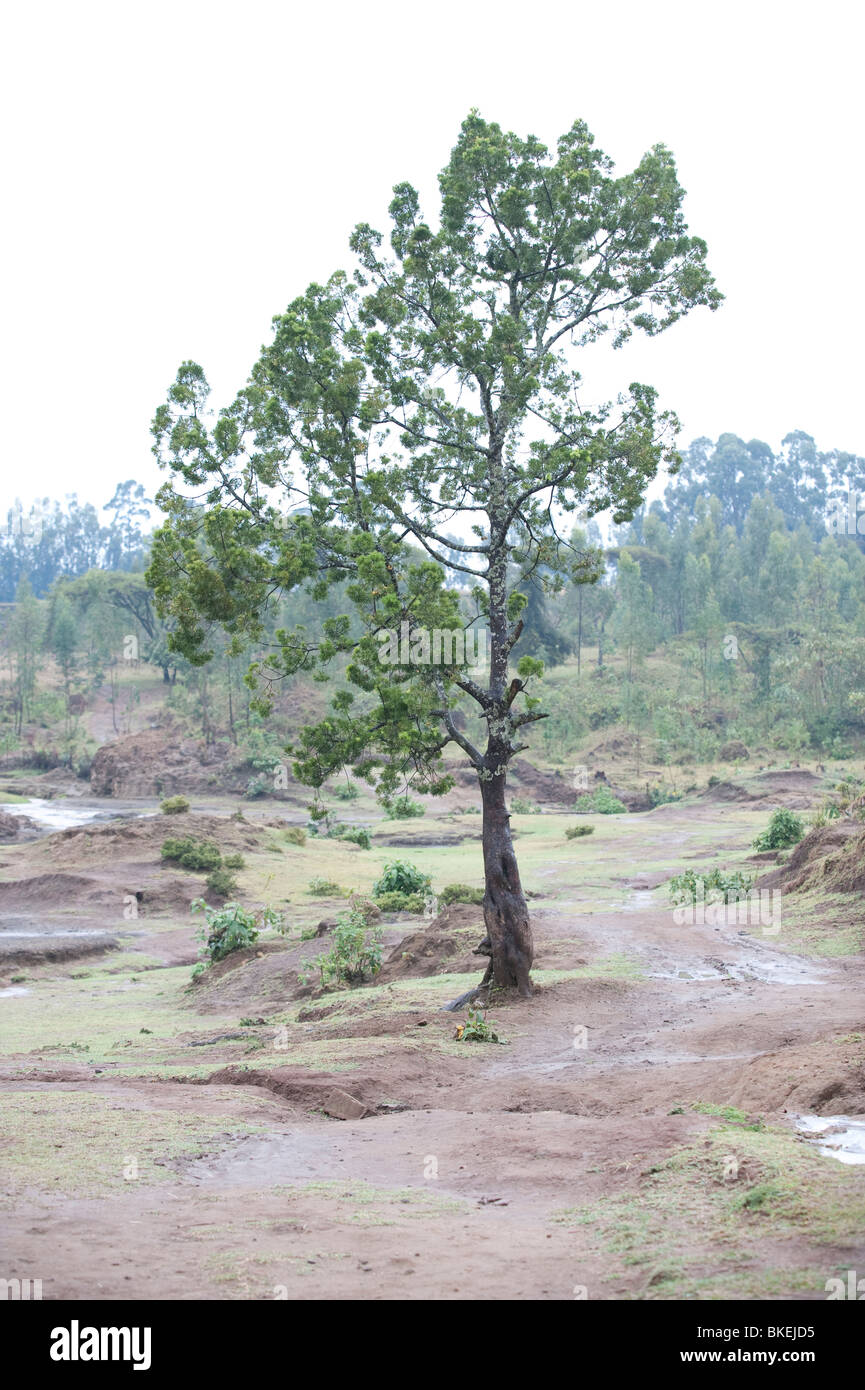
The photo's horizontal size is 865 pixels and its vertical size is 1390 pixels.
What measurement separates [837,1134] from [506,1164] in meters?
2.15

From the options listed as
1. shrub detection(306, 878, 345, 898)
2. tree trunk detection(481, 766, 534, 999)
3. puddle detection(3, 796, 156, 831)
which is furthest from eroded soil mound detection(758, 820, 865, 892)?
puddle detection(3, 796, 156, 831)

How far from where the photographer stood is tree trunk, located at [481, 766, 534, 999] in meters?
14.3

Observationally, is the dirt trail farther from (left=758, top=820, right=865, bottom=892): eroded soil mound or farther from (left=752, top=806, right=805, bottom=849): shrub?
(left=752, top=806, right=805, bottom=849): shrub

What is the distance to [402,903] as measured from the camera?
2467 centimetres

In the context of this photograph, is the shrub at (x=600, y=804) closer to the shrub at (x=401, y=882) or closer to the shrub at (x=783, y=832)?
the shrub at (x=783, y=832)

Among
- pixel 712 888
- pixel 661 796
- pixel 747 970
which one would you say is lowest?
pixel 661 796

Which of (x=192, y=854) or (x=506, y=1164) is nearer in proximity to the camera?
(x=506, y=1164)

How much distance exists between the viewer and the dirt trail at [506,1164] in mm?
5020

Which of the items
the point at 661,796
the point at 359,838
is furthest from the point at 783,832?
the point at 661,796

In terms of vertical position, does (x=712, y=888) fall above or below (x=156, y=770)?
above

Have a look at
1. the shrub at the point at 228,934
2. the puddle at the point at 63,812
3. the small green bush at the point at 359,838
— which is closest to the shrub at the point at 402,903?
the shrub at the point at 228,934

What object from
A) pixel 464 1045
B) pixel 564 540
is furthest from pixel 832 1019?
pixel 564 540

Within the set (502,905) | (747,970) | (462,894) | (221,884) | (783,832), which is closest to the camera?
(502,905)

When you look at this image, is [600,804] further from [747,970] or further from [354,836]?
[747,970]
